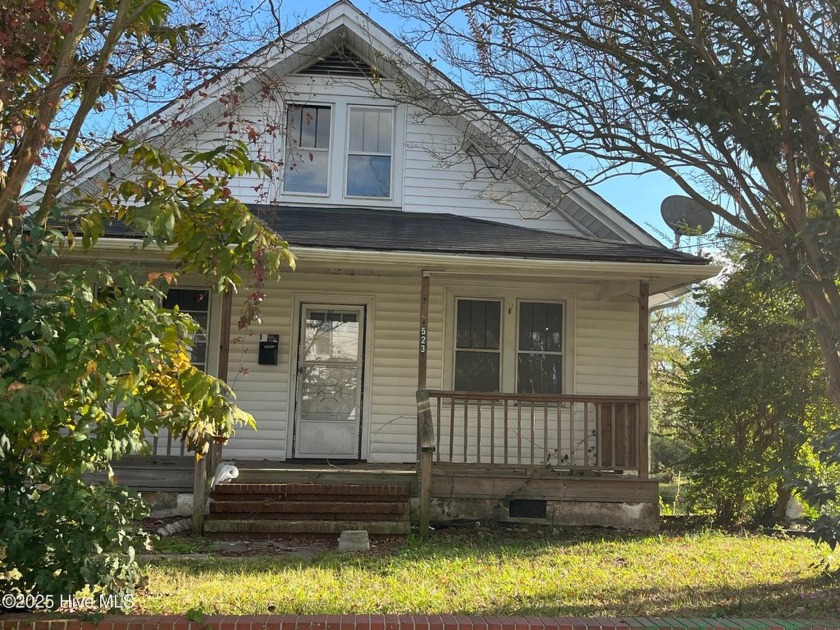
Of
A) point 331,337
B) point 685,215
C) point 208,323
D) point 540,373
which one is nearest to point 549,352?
point 540,373

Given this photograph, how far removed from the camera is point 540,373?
37.0 feet

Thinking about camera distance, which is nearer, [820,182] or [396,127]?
[820,182]

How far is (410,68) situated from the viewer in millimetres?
11039

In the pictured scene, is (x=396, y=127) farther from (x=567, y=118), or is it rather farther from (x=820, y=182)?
(x=820, y=182)

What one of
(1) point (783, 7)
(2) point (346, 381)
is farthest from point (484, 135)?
(1) point (783, 7)

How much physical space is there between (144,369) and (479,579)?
10.5 feet

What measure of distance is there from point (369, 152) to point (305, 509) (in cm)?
555

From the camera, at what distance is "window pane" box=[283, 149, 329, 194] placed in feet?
38.3

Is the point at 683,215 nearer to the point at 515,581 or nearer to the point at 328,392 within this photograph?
A: the point at 328,392

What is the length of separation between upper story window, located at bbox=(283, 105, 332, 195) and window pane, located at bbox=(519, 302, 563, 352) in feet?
11.2

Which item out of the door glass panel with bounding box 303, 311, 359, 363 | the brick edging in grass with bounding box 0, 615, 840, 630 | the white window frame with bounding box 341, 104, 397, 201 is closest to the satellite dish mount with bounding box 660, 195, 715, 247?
the brick edging in grass with bounding box 0, 615, 840, 630

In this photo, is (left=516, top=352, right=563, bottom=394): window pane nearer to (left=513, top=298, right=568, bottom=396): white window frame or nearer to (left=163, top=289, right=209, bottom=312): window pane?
(left=513, top=298, right=568, bottom=396): white window frame

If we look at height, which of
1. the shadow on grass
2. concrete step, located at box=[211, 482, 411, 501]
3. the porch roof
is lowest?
the shadow on grass

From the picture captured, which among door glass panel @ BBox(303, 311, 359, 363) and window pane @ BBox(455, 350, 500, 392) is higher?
door glass panel @ BBox(303, 311, 359, 363)
